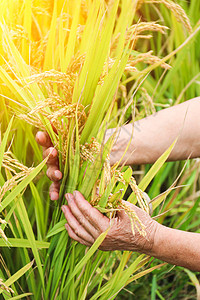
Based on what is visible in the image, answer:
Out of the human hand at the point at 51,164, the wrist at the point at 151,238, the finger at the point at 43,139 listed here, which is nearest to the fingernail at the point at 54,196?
the human hand at the point at 51,164

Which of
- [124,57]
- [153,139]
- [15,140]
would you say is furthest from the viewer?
[153,139]

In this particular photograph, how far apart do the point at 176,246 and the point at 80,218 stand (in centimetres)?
29

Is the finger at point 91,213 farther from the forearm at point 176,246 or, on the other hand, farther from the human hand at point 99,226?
the forearm at point 176,246

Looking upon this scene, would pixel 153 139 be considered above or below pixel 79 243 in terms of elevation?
above

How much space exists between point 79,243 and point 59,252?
0.17 feet

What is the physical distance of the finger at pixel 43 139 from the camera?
960 mm

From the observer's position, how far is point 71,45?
3.06 feet

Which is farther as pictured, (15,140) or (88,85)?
(15,140)

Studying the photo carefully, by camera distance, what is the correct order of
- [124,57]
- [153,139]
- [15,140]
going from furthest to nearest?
1. [153,139]
2. [15,140]
3. [124,57]

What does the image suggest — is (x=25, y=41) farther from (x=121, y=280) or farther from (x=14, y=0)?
(x=121, y=280)

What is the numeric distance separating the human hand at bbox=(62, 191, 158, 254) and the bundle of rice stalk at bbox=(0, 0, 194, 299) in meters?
0.02

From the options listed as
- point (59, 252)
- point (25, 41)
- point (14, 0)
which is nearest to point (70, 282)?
point (59, 252)

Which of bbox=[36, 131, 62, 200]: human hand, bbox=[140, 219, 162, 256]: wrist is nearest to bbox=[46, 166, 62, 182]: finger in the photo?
bbox=[36, 131, 62, 200]: human hand

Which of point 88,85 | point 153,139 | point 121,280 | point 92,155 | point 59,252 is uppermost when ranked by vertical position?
point 88,85
